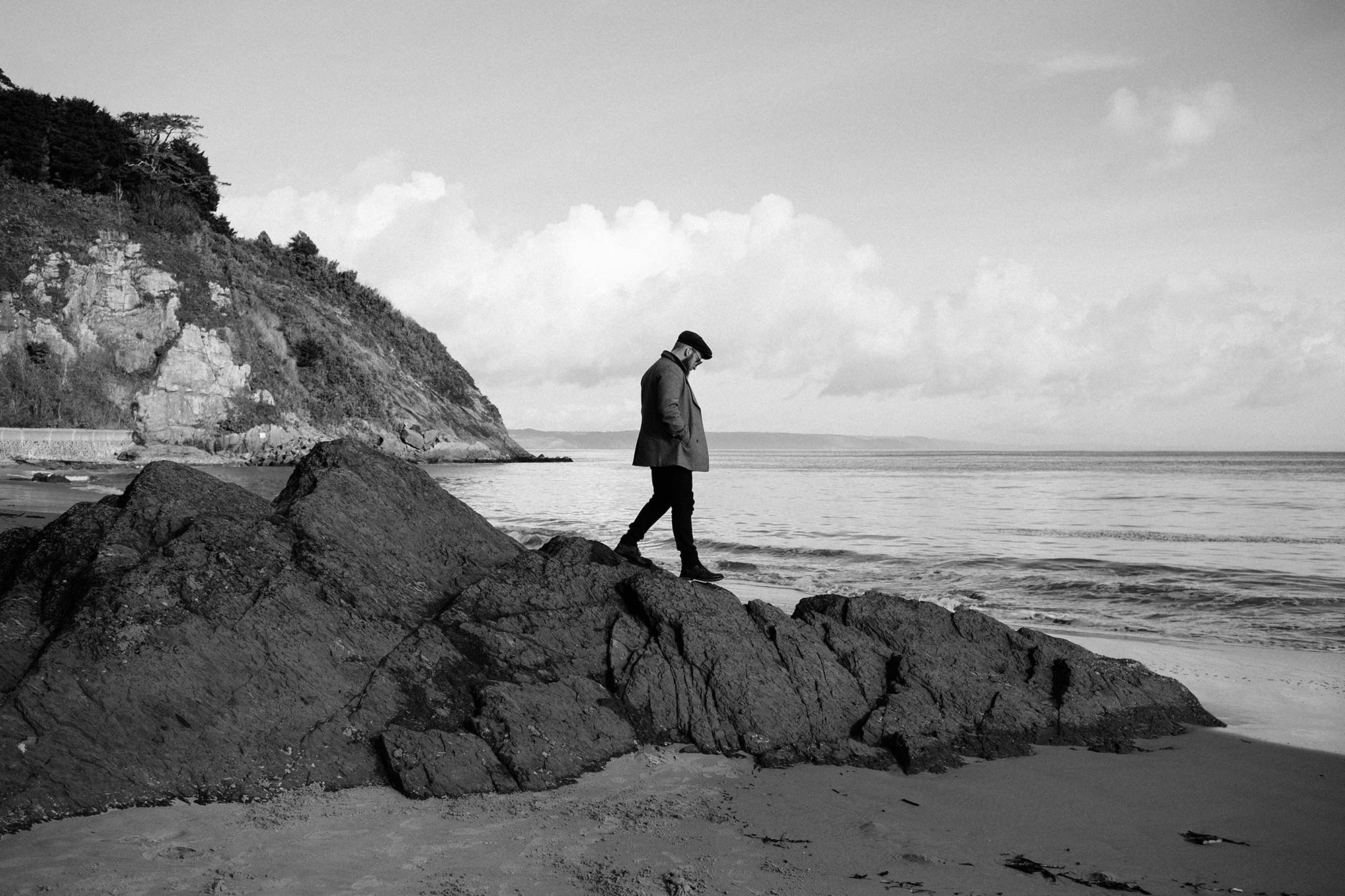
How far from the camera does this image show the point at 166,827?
3311 mm

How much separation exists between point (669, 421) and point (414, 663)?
3008 millimetres

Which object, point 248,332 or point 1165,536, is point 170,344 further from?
point 1165,536

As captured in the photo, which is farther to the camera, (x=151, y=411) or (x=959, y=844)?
(x=151, y=411)

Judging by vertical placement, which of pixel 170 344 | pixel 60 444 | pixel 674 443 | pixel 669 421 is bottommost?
pixel 60 444

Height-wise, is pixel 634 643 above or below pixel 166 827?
above

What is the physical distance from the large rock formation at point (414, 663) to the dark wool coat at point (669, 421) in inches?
55.2

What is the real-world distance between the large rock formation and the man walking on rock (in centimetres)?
130

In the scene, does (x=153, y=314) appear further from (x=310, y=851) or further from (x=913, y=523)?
(x=310, y=851)

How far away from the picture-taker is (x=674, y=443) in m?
6.84

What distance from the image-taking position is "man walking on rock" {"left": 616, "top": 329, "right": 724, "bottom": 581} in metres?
6.79

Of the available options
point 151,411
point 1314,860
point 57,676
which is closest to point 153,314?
point 151,411

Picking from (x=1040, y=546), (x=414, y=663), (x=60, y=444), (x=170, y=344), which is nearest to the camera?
(x=414, y=663)

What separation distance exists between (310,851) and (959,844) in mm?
2402

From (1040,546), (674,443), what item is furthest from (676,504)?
(1040,546)
